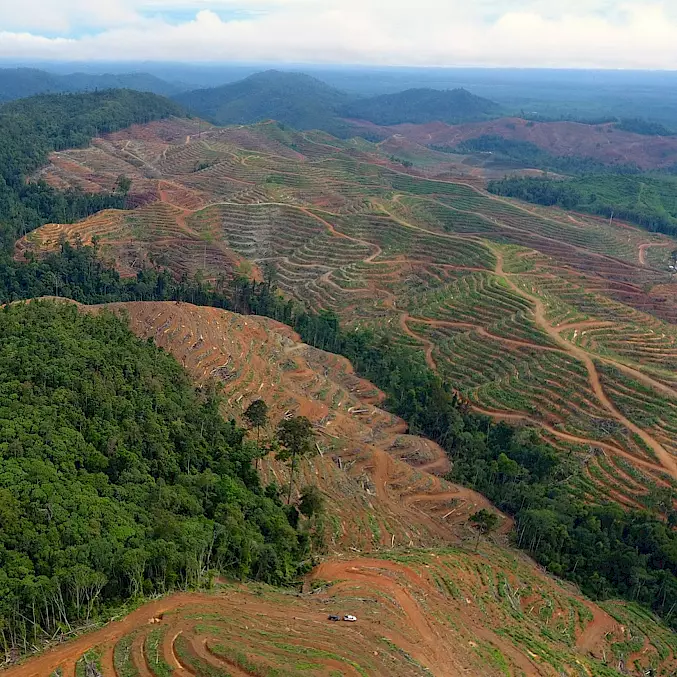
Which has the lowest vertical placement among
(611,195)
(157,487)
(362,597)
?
(362,597)

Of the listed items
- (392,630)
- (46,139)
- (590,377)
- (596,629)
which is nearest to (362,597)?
(392,630)

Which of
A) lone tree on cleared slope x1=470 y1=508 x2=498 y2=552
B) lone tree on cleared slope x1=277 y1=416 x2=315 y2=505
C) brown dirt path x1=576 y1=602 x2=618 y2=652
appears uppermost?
lone tree on cleared slope x1=277 y1=416 x2=315 y2=505

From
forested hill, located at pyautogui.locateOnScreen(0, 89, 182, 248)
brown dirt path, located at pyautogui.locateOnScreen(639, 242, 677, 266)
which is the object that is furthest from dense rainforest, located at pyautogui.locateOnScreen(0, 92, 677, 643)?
forested hill, located at pyautogui.locateOnScreen(0, 89, 182, 248)

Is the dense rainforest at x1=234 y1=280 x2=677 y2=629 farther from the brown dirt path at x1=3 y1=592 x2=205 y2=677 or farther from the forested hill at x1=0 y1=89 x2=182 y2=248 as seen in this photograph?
the forested hill at x1=0 y1=89 x2=182 y2=248

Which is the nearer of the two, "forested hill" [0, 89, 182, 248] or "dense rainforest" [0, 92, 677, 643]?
"dense rainforest" [0, 92, 677, 643]

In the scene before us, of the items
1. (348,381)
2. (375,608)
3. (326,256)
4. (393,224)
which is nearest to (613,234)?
(393,224)

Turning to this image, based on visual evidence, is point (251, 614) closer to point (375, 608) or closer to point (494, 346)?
point (375, 608)

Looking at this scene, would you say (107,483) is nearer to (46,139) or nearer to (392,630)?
(392,630)
